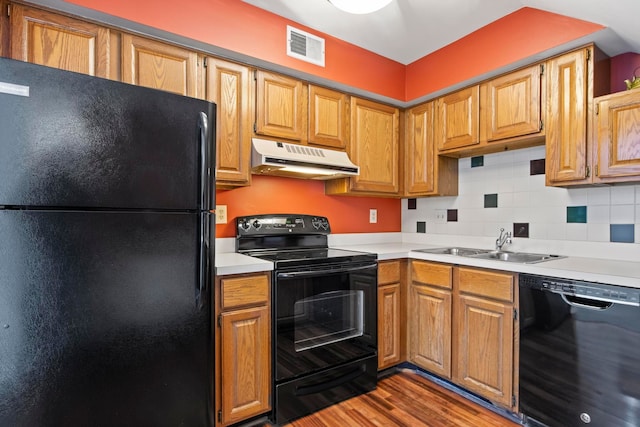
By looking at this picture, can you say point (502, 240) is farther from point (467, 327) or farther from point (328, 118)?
point (328, 118)

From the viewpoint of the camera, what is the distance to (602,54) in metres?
1.90

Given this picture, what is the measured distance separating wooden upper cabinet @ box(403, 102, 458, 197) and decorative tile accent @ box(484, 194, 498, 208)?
0.85ft

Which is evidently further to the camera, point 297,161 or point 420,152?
point 420,152

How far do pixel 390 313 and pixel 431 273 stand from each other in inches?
15.9

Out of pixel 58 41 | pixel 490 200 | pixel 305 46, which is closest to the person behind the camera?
pixel 58 41

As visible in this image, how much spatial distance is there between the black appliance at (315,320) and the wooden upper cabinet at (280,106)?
614 millimetres

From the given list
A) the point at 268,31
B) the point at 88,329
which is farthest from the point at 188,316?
the point at 268,31

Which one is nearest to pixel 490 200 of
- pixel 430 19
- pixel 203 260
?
pixel 430 19

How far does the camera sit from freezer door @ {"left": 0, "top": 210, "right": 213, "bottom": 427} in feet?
3.31

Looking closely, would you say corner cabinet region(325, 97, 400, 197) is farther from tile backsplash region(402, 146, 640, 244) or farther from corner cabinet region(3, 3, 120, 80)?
corner cabinet region(3, 3, 120, 80)

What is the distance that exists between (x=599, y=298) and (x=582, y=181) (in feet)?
2.32

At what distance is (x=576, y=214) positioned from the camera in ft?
6.88

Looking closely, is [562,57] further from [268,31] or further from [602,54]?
[268,31]

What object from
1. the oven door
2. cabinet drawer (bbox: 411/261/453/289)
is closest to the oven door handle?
the oven door
